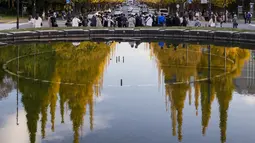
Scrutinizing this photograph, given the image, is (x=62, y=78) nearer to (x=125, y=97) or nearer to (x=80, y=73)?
(x=80, y=73)

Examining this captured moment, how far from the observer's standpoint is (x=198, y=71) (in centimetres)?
2433

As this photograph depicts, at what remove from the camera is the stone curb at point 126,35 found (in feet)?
136

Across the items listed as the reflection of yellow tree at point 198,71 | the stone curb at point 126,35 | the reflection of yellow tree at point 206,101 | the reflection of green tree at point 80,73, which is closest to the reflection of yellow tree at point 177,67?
the reflection of yellow tree at point 198,71

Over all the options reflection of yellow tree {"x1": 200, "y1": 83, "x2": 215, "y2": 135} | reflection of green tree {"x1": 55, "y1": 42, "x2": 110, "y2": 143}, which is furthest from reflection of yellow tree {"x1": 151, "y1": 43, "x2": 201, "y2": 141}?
reflection of green tree {"x1": 55, "y1": 42, "x2": 110, "y2": 143}

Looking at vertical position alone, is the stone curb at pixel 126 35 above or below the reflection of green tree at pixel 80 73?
above

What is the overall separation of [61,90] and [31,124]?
4.98 metres

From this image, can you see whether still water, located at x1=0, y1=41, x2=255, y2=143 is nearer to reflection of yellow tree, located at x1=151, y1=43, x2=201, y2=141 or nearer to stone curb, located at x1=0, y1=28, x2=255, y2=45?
reflection of yellow tree, located at x1=151, y1=43, x2=201, y2=141

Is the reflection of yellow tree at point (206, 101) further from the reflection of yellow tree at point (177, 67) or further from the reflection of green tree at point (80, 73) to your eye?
the reflection of green tree at point (80, 73)

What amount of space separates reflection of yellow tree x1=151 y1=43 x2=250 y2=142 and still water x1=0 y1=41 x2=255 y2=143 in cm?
4

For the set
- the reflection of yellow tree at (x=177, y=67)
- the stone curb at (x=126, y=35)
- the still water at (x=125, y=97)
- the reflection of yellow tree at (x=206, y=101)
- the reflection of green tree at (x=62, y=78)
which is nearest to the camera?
the still water at (x=125, y=97)

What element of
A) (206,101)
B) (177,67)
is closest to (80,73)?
(177,67)

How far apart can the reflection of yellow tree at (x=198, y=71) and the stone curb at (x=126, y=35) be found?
254 inches

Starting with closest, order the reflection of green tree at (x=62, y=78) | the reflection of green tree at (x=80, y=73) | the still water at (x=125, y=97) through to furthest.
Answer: the still water at (x=125, y=97) < the reflection of green tree at (x=62, y=78) < the reflection of green tree at (x=80, y=73)

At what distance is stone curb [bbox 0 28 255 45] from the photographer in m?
41.3
